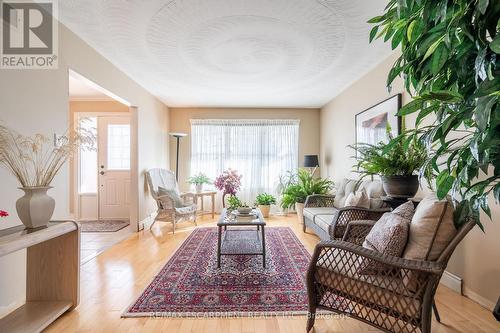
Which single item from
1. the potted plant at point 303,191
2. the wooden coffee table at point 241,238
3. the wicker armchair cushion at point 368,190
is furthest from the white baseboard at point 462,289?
the potted plant at point 303,191

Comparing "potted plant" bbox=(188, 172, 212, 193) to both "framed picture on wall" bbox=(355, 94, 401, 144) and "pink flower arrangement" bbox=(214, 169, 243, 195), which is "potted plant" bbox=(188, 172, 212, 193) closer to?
"pink flower arrangement" bbox=(214, 169, 243, 195)

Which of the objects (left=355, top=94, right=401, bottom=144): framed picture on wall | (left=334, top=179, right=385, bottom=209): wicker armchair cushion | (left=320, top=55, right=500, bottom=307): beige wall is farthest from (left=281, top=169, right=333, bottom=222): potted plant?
(left=355, top=94, right=401, bottom=144): framed picture on wall

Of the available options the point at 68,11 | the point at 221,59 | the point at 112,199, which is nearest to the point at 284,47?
the point at 221,59

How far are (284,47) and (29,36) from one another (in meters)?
2.44

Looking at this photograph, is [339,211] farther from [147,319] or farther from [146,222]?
[146,222]

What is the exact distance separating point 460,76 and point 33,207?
2.48 meters

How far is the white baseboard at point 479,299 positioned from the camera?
1.86 m

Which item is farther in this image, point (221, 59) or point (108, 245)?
point (108, 245)

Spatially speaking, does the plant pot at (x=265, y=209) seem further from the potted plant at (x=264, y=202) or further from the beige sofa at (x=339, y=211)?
the beige sofa at (x=339, y=211)

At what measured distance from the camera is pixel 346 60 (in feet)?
10.4

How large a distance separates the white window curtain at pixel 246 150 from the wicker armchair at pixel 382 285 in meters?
4.04

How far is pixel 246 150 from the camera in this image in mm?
5652

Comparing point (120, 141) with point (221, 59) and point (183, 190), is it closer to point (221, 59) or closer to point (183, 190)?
point (183, 190)

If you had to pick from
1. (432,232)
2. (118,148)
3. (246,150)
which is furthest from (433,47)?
(118,148)
